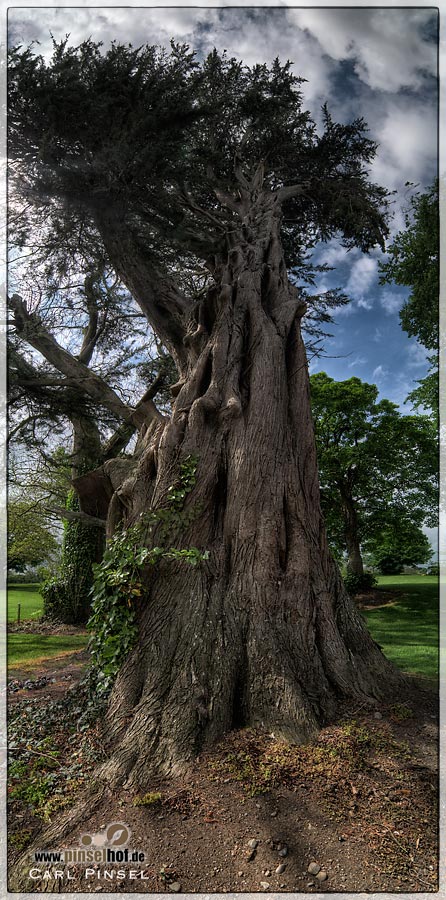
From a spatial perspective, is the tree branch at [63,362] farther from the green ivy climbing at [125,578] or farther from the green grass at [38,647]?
the green grass at [38,647]

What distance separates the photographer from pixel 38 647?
8.74m

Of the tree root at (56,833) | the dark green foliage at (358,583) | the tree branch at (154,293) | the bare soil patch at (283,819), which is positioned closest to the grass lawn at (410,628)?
the dark green foliage at (358,583)

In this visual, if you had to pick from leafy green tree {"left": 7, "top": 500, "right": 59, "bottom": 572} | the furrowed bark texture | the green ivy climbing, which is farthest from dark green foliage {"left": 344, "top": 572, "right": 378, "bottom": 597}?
the green ivy climbing

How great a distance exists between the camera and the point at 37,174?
18.0ft

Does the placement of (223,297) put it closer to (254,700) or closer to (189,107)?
(189,107)

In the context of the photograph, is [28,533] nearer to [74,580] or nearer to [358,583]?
[74,580]

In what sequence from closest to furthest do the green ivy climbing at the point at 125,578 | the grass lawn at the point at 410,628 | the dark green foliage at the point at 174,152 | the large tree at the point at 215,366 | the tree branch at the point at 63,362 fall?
1. the large tree at the point at 215,366
2. the green ivy climbing at the point at 125,578
3. the dark green foliage at the point at 174,152
4. the grass lawn at the point at 410,628
5. the tree branch at the point at 63,362

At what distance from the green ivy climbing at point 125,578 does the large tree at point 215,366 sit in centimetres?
11

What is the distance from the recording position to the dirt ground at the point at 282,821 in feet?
7.70

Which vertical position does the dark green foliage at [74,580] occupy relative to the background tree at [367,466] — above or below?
below

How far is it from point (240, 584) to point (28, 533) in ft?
35.5

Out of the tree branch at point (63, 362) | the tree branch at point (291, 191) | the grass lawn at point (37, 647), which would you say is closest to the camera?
the grass lawn at point (37, 647)

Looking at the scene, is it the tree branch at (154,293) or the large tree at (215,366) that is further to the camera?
the tree branch at (154,293)

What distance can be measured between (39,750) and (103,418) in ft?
20.7
